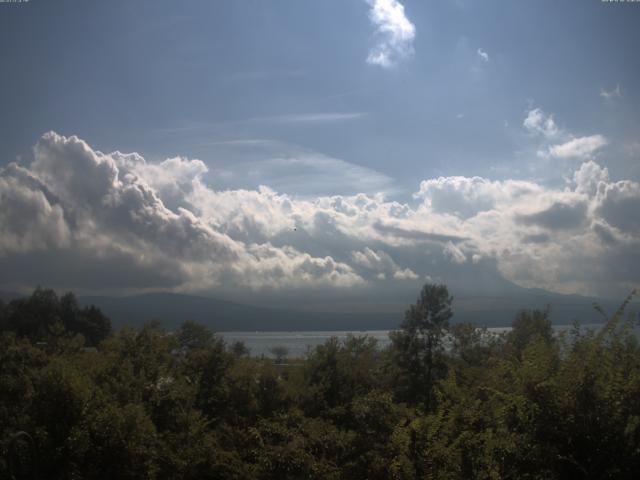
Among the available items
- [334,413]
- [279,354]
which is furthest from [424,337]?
[279,354]

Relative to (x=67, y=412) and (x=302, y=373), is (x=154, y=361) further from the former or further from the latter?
(x=67, y=412)

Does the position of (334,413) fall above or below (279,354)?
above

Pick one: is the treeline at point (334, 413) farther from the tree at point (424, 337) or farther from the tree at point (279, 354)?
the tree at point (279, 354)

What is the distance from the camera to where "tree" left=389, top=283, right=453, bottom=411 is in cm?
3581

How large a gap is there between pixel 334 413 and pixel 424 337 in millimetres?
16576

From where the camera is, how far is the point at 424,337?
37438 millimetres

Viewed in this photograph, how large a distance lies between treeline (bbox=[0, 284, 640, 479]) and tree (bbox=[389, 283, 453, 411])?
0.49ft

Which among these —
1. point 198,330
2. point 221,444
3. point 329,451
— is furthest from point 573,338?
point 198,330

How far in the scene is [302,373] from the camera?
25.9 m

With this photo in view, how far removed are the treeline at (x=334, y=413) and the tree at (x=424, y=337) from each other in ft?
0.49

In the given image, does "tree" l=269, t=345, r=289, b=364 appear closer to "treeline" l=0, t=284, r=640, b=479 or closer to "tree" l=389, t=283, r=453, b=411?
"tree" l=389, t=283, r=453, b=411

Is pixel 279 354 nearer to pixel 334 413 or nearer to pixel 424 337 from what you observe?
pixel 424 337

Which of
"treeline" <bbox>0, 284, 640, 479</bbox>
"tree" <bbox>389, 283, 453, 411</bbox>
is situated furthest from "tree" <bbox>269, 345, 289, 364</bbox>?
"treeline" <bbox>0, 284, 640, 479</bbox>

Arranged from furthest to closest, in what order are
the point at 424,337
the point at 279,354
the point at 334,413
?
1. the point at 279,354
2. the point at 424,337
3. the point at 334,413
